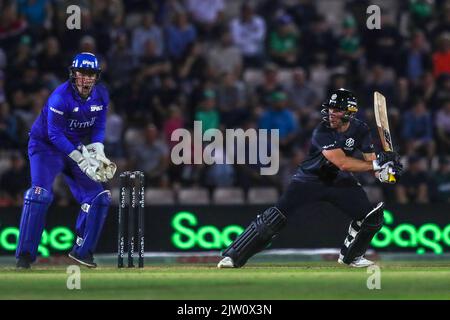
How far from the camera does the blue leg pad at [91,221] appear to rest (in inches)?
478

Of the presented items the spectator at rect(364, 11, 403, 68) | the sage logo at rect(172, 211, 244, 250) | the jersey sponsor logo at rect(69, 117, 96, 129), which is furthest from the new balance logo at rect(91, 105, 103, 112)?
the spectator at rect(364, 11, 403, 68)

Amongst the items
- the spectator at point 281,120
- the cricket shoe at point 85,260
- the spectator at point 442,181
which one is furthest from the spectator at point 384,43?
the cricket shoe at point 85,260

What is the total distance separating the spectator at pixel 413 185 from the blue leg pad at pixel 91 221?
605 centimetres

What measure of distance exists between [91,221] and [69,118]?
100 centimetres

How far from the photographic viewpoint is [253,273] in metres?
11.5

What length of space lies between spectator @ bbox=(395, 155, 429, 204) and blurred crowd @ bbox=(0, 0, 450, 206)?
0.01 metres

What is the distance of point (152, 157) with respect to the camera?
17.2 meters

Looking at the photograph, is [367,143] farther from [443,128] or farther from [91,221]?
[443,128]

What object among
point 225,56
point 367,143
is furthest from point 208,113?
point 367,143

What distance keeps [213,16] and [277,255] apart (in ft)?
16.2

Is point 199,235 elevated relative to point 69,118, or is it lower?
lower

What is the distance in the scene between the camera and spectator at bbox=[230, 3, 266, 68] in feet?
63.1

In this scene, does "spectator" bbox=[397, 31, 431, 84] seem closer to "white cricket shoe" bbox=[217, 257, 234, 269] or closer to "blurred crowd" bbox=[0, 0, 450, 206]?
"blurred crowd" bbox=[0, 0, 450, 206]
